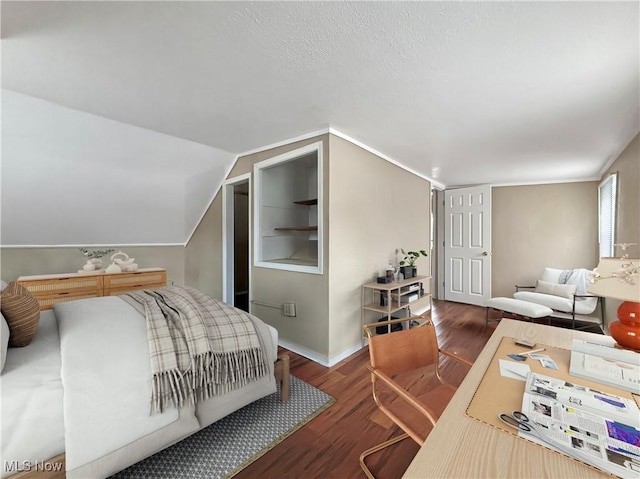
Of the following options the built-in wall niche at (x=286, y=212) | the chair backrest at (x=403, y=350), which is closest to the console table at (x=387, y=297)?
the built-in wall niche at (x=286, y=212)

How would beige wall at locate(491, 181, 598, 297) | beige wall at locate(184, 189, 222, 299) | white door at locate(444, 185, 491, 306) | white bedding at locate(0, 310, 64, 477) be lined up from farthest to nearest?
white door at locate(444, 185, 491, 306) < beige wall at locate(491, 181, 598, 297) < beige wall at locate(184, 189, 222, 299) < white bedding at locate(0, 310, 64, 477)

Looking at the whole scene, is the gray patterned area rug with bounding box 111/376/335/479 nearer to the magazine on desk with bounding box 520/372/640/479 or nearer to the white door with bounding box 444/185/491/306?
the magazine on desk with bounding box 520/372/640/479

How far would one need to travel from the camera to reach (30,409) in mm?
1178

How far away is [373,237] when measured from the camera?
10.8 ft

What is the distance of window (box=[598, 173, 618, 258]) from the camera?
10.7ft

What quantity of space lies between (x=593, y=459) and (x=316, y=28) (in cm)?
189

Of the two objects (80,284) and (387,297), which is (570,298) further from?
(80,284)

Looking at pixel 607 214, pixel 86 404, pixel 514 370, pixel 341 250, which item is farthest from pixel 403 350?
pixel 607 214

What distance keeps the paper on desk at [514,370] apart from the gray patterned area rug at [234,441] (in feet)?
4.36

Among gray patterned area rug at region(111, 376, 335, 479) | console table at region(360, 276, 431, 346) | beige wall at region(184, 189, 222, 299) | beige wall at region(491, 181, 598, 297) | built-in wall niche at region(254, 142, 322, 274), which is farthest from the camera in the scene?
beige wall at region(491, 181, 598, 297)

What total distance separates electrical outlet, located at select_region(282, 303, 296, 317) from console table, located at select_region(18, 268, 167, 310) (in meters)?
2.48

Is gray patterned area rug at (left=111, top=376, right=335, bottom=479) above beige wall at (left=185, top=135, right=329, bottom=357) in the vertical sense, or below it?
below

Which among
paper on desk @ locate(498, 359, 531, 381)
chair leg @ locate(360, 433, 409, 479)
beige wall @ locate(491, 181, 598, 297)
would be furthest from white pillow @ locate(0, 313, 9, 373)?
beige wall @ locate(491, 181, 598, 297)

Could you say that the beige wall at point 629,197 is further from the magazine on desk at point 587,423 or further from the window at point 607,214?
the magazine on desk at point 587,423
